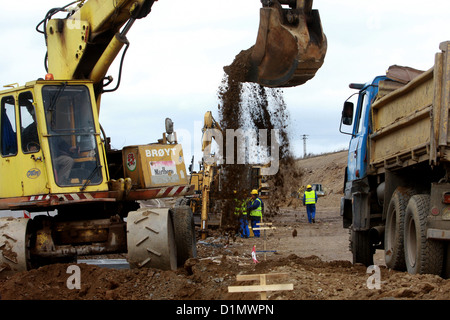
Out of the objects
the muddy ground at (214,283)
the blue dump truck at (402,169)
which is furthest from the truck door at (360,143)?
→ the muddy ground at (214,283)

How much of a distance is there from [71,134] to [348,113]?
5292mm

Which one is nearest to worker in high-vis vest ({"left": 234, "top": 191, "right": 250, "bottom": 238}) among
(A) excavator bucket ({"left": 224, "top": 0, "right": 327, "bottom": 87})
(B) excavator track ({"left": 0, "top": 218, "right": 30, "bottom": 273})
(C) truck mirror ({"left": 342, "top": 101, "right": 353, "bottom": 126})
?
(C) truck mirror ({"left": 342, "top": 101, "right": 353, "bottom": 126})

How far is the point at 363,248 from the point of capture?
42.5 feet

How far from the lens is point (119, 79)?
11.9 meters

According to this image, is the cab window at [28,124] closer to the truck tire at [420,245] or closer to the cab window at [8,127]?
the cab window at [8,127]

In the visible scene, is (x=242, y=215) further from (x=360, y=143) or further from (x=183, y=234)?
(x=183, y=234)

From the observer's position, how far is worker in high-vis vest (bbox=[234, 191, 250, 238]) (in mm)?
22688

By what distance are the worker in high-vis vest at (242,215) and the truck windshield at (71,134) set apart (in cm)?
1179

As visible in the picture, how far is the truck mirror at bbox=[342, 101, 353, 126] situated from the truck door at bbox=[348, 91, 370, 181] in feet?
0.44

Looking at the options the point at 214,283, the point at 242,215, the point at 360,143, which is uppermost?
the point at 360,143

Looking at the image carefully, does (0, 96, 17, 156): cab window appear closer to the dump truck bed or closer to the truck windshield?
the truck windshield

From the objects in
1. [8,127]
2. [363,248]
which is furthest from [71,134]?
[363,248]

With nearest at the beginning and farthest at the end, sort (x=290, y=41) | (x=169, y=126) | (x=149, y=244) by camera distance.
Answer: (x=149, y=244)
(x=290, y=41)
(x=169, y=126)
